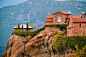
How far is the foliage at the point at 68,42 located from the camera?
38594 millimetres

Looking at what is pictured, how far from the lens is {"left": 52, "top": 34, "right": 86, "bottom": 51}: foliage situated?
38.6 meters

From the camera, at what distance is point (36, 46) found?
46.0m

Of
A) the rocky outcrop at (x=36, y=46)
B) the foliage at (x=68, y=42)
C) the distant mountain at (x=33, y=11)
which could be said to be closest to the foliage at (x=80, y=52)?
the foliage at (x=68, y=42)

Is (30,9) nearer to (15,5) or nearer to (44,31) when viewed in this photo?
(15,5)

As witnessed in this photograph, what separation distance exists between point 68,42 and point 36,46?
1184cm

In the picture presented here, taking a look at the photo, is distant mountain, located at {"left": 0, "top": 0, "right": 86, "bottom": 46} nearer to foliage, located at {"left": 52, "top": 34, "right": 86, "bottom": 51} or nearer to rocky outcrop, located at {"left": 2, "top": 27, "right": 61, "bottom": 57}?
rocky outcrop, located at {"left": 2, "top": 27, "right": 61, "bottom": 57}

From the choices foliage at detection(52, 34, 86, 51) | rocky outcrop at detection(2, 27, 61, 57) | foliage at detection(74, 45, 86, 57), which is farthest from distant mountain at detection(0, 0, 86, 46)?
foliage at detection(74, 45, 86, 57)

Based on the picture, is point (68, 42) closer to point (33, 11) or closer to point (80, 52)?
point (80, 52)

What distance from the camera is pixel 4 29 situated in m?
98.8

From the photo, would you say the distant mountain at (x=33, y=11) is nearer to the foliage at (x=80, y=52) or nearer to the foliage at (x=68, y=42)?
the foliage at (x=68, y=42)

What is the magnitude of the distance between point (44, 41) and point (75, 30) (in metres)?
11.0

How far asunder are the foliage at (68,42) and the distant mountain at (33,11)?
208ft

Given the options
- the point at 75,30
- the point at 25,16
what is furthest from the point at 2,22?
the point at 75,30

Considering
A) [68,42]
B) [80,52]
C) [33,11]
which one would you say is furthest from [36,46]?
[33,11]
